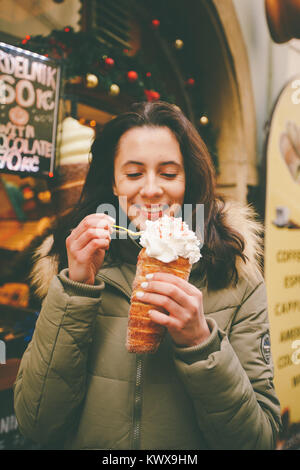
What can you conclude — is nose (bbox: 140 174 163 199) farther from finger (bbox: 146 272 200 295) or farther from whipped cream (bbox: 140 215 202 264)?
finger (bbox: 146 272 200 295)

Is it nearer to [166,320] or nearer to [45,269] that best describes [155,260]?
[166,320]

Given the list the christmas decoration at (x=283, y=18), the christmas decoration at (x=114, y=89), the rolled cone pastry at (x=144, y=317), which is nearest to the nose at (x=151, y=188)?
the rolled cone pastry at (x=144, y=317)

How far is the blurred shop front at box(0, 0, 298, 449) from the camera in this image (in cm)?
255

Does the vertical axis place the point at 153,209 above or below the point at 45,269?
above

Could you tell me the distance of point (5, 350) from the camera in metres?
2.71

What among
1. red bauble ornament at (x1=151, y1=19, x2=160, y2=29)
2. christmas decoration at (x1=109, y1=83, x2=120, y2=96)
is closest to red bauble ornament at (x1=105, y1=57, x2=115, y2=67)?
christmas decoration at (x1=109, y1=83, x2=120, y2=96)

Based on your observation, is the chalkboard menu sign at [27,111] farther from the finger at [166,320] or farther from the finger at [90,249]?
the finger at [166,320]

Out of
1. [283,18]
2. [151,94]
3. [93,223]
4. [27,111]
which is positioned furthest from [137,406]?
[283,18]

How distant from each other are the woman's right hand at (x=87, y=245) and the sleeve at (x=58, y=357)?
0.04m

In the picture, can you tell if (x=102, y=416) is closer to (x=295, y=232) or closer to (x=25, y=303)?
(x=25, y=303)

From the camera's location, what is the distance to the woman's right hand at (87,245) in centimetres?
126

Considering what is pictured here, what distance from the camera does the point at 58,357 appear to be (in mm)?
1282

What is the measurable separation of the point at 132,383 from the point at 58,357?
12.3 inches
